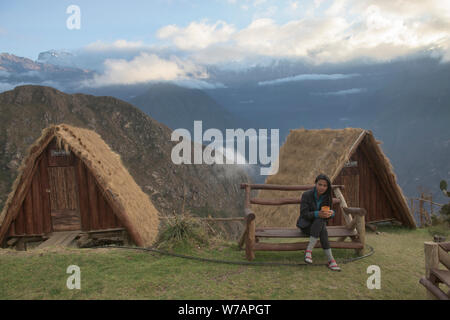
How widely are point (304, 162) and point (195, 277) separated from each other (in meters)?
8.29

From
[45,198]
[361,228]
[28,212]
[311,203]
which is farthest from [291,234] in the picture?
[28,212]

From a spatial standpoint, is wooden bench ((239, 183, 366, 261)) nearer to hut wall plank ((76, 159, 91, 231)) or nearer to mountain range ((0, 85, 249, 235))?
hut wall plank ((76, 159, 91, 231))

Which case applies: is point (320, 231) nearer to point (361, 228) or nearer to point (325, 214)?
point (325, 214)

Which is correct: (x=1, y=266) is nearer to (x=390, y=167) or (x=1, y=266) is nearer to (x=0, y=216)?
(x=0, y=216)

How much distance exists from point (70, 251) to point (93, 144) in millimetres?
4863

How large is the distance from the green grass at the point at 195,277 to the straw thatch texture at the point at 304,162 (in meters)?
4.58

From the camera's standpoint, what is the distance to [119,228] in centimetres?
1052

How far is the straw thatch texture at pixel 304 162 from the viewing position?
1138 centimetres

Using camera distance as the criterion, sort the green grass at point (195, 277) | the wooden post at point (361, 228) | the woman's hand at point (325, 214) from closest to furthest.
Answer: the green grass at point (195, 277) → the woman's hand at point (325, 214) → the wooden post at point (361, 228)

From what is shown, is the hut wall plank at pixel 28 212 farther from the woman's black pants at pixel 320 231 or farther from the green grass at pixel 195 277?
the woman's black pants at pixel 320 231

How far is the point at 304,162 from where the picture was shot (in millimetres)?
12672

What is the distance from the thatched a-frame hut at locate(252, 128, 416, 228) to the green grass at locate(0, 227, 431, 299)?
196 inches

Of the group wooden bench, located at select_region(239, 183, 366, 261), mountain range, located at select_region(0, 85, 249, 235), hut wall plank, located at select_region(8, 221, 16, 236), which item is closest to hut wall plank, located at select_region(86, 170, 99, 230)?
hut wall plank, located at select_region(8, 221, 16, 236)

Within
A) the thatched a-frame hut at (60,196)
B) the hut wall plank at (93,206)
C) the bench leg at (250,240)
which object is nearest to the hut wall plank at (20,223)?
the thatched a-frame hut at (60,196)
